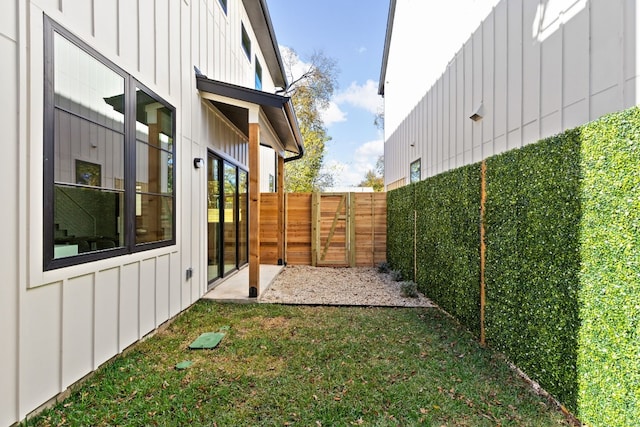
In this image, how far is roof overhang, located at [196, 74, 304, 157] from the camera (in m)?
4.98

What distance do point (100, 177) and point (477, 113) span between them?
5059 mm

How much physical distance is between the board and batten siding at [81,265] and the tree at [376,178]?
82.9 feet

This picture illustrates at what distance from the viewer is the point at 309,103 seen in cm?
1998

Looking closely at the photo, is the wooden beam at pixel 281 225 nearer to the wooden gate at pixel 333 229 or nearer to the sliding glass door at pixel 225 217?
the wooden gate at pixel 333 229

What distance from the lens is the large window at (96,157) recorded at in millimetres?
2434

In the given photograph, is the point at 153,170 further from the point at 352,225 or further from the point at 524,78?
the point at 352,225

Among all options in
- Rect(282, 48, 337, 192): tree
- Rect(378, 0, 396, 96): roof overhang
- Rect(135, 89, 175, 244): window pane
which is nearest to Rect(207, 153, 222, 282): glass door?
Rect(135, 89, 175, 244): window pane

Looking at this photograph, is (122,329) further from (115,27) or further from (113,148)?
(115,27)

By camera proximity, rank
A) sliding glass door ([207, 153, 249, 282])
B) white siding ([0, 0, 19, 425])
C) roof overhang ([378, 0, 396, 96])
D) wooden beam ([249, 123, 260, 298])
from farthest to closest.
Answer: roof overhang ([378, 0, 396, 96]) → sliding glass door ([207, 153, 249, 282]) → wooden beam ([249, 123, 260, 298]) → white siding ([0, 0, 19, 425])

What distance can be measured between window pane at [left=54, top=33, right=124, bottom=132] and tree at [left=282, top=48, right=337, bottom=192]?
16267mm

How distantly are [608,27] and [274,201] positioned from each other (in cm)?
738

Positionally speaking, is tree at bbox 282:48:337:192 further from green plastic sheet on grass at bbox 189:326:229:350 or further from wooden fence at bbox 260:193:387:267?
green plastic sheet on grass at bbox 189:326:229:350

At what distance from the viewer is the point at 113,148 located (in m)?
3.15

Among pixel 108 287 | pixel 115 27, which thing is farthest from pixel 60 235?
pixel 115 27
